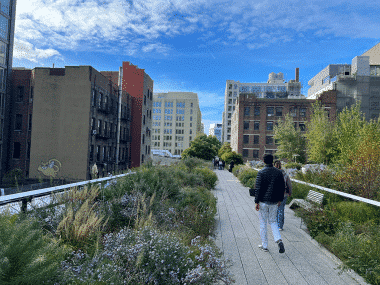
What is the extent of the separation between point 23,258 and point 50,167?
111 feet

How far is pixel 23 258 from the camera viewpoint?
2.28 metres

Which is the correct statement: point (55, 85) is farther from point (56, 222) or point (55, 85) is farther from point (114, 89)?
point (56, 222)

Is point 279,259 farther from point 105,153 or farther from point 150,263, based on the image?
point 105,153

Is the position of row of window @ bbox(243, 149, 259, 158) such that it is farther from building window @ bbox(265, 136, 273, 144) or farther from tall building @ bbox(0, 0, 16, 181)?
tall building @ bbox(0, 0, 16, 181)

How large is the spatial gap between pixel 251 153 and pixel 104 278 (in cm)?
5464

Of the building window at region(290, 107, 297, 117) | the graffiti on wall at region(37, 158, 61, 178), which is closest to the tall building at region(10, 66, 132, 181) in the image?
the graffiti on wall at region(37, 158, 61, 178)

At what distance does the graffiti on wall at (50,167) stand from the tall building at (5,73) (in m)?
6.87

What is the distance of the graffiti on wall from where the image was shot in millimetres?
31769

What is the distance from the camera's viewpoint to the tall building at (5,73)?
3462 cm

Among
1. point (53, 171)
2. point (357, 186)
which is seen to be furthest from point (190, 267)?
point (53, 171)

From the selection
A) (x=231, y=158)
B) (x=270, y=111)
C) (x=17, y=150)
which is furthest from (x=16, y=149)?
(x=270, y=111)

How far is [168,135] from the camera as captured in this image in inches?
4188

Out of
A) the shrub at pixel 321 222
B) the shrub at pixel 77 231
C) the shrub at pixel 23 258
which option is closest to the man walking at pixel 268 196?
the shrub at pixel 321 222

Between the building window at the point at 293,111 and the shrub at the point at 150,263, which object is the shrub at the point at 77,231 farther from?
the building window at the point at 293,111
